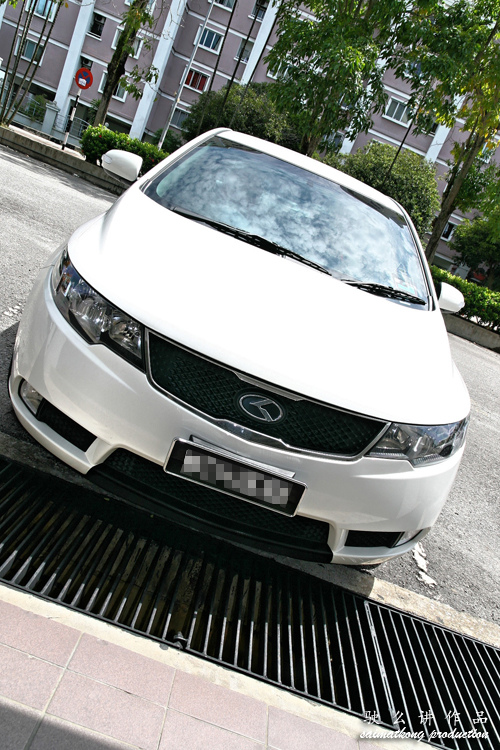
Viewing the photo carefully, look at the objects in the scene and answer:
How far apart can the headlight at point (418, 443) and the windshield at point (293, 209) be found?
3.12 feet

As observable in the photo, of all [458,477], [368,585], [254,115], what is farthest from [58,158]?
[254,115]

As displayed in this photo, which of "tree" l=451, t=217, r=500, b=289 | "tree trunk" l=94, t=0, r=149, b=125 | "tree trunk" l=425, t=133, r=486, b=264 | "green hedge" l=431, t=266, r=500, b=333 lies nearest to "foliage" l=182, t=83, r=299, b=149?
"tree" l=451, t=217, r=500, b=289

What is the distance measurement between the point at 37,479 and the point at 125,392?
85cm

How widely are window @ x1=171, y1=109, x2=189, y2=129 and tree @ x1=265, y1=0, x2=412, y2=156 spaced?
26067 millimetres

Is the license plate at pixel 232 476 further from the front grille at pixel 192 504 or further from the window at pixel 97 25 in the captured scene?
the window at pixel 97 25

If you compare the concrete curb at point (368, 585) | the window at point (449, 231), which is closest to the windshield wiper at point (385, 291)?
the concrete curb at point (368, 585)

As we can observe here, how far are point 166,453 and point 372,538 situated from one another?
2.77ft

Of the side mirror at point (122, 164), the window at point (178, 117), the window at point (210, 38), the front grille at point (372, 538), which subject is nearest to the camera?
the front grille at point (372, 538)

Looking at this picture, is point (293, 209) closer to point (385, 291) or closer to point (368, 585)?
point (385, 291)

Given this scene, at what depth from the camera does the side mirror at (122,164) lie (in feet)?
10.8

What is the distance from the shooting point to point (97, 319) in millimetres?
1971

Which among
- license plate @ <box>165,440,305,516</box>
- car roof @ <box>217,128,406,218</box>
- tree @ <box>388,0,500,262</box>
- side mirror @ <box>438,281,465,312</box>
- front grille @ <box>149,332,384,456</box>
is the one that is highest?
tree @ <box>388,0,500,262</box>

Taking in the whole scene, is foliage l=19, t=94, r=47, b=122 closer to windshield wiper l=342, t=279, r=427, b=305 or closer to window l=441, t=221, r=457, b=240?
window l=441, t=221, r=457, b=240

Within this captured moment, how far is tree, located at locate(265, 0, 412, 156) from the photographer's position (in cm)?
1355
